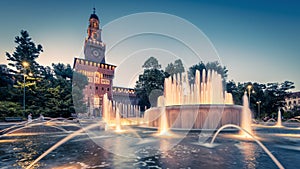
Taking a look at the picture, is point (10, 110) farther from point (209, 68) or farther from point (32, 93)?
point (209, 68)

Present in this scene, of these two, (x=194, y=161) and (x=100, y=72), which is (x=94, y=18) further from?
(x=194, y=161)

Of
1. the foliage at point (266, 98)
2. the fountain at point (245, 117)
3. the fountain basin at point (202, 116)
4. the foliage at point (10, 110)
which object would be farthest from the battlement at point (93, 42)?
the fountain at point (245, 117)

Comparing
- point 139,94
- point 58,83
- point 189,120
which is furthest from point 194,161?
point 139,94

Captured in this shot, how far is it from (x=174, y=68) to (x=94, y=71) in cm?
3166

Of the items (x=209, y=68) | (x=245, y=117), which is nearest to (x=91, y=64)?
(x=209, y=68)

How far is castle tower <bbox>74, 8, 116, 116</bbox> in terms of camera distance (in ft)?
194

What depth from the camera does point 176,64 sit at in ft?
165

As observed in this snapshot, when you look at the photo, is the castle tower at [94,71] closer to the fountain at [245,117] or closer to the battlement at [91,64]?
the battlement at [91,64]

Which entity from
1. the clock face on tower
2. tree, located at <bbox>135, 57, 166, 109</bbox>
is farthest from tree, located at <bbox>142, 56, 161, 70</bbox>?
the clock face on tower

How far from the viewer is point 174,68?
161 feet

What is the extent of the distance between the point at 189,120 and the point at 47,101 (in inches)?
1148

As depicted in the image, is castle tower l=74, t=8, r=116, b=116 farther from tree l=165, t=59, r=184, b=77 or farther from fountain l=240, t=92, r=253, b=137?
fountain l=240, t=92, r=253, b=137

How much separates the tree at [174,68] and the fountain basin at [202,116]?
33.6 meters

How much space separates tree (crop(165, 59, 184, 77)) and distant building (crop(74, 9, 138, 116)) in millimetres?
16312
